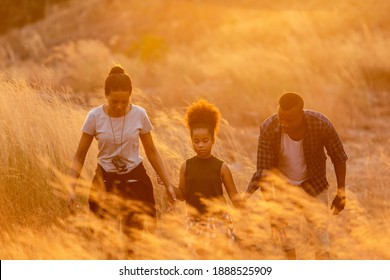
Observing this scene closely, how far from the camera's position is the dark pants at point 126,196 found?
5.08 metres

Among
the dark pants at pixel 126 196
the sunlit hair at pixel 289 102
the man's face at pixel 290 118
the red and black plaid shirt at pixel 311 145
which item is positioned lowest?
the dark pants at pixel 126 196

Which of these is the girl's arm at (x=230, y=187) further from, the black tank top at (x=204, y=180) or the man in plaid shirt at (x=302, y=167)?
the man in plaid shirt at (x=302, y=167)

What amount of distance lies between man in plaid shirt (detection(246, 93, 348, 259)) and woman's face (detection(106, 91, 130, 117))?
35.5 inches

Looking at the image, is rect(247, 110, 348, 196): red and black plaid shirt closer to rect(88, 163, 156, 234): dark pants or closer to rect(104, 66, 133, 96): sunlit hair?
rect(88, 163, 156, 234): dark pants

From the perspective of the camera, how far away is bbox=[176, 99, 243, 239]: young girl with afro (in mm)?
4871

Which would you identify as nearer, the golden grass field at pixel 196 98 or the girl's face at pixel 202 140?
the girl's face at pixel 202 140

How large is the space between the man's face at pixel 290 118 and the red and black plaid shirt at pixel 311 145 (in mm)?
63

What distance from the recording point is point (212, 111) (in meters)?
4.96

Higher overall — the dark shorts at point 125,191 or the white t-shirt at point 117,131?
the white t-shirt at point 117,131

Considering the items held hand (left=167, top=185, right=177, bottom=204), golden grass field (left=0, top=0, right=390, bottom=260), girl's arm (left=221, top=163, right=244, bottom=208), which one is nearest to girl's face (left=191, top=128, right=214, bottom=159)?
girl's arm (left=221, top=163, right=244, bottom=208)

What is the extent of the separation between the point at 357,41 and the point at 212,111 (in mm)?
11411

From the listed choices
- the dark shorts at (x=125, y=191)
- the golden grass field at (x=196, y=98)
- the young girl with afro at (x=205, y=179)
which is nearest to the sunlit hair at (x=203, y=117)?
the young girl with afro at (x=205, y=179)

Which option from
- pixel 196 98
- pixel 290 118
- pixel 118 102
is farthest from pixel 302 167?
pixel 196 98

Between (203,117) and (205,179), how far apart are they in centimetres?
38
